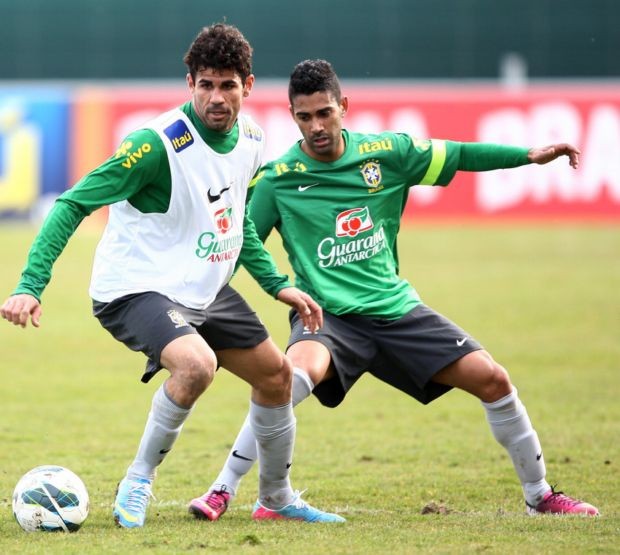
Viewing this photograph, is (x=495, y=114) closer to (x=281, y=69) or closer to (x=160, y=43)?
(x=281, y=69)

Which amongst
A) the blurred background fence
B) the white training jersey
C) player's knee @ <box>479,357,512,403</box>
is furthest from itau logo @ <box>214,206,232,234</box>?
the blurred background fence

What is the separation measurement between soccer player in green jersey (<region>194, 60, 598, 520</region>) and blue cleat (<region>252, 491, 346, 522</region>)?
0.20 m

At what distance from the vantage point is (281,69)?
28.2 metres

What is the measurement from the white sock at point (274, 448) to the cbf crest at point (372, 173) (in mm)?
1276

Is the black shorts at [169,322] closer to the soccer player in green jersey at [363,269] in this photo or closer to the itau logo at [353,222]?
the soccer player in green jersey at [363,269]

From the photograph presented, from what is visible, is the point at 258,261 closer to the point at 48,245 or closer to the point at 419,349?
the point at 419,349

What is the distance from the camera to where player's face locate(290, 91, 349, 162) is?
6.29 metres

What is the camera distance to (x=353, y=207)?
21.2 ft

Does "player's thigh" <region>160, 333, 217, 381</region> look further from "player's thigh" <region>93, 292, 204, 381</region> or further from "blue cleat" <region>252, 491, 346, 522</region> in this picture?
"blue cleat" <region>252, 491, 346, 522</region>

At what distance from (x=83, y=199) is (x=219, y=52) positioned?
88cm

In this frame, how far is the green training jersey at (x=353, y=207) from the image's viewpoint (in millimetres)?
6406

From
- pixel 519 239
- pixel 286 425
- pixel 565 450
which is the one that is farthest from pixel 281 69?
pixel 286 425

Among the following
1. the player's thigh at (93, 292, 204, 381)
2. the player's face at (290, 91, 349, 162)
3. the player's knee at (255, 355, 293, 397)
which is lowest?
the player's knee at (255, 355, 293, 397)

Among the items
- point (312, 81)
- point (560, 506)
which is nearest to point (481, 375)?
point (560, 506)
